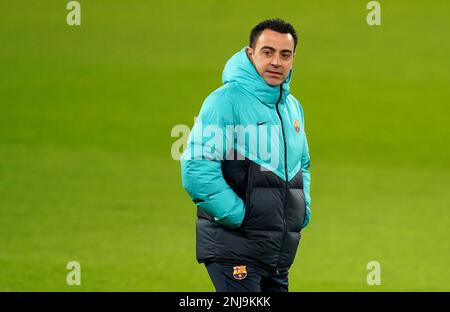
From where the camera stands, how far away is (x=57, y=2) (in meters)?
26.0

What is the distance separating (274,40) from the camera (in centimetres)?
550

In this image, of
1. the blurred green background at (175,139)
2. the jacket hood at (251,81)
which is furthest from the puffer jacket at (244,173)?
the blurred green background at (175,139)

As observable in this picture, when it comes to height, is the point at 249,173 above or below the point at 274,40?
below

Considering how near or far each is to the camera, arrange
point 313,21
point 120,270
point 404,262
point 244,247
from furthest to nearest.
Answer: point 313,21 < point 404,262 < point 120,270 < point 244,247

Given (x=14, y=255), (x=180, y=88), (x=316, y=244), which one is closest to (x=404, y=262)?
(x=316, y=244)

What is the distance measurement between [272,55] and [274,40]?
3.5 inches

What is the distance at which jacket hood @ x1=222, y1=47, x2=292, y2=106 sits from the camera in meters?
5.44

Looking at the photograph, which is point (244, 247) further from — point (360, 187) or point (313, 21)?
point (313, 21)

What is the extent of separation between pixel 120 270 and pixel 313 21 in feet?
47.2

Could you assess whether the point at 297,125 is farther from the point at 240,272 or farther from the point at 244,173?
the point at 240,272
